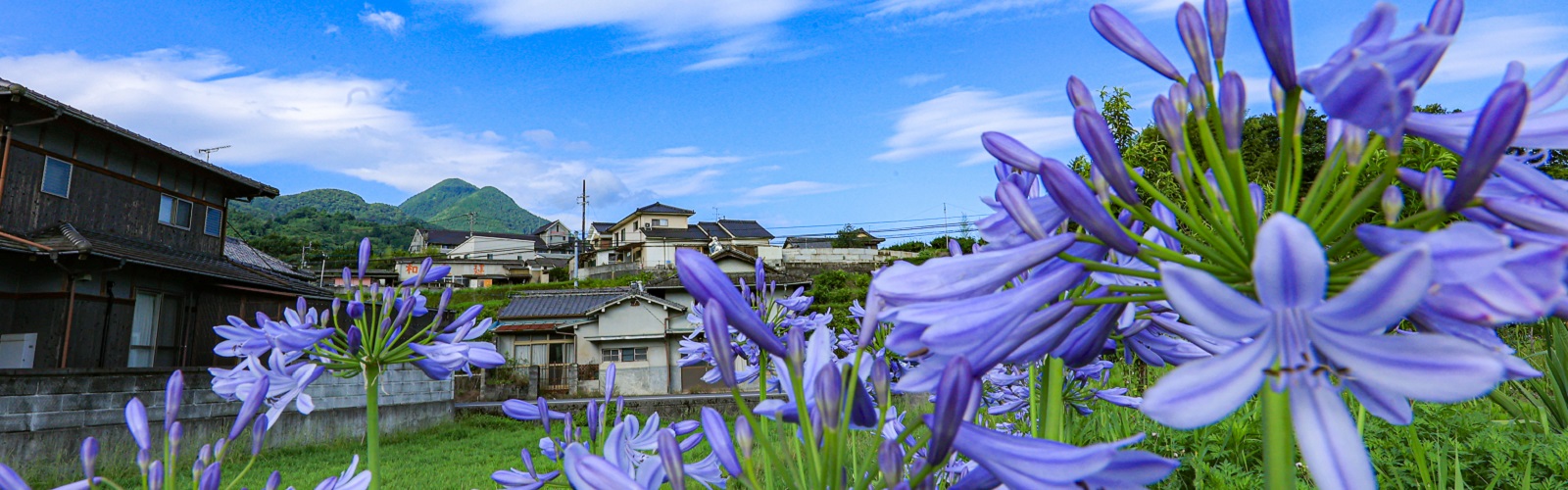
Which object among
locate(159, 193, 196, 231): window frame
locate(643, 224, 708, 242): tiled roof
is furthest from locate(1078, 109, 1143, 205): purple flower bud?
locate(643, 224, 708, 242): tiled roof

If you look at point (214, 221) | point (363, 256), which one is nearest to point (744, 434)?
point (363, 256)

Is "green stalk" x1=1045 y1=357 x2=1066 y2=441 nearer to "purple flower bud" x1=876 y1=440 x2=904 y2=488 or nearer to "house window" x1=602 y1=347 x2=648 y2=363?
"purple flower bud" x1=876 y1=440 x2=904 y2=488

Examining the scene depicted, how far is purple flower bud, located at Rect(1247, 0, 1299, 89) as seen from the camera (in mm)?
685

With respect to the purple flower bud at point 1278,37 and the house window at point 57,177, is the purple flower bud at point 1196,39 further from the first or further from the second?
the house window at point 57,177

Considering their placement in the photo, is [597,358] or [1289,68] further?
[597,358]

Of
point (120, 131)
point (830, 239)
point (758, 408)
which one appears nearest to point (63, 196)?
point (120, 131)

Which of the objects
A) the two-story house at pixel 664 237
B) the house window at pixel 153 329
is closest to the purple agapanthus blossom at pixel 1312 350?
the house window at pixel 153 329

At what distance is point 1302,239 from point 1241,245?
25 cm

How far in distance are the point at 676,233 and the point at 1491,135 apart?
5784cm

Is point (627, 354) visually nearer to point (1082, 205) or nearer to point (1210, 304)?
point (1082, 205)

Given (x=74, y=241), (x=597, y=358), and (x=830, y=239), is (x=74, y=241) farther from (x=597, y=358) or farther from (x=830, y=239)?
(x=830, y=239)

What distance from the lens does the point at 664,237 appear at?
5462 centimetres

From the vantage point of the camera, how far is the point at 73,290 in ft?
41.5

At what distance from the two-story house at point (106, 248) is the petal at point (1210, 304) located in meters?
15.7
